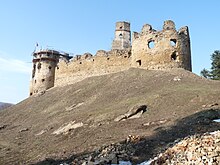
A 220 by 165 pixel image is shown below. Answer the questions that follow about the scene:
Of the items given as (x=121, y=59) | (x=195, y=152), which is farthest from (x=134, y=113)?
(x=121, y=59)

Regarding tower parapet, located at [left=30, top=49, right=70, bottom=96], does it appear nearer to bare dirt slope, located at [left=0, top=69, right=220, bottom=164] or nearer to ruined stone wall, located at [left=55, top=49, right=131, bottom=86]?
ruined stone wall, located at [left=55, top=49, right=131, bottom=86]

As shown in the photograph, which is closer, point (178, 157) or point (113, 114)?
point (178, 157)

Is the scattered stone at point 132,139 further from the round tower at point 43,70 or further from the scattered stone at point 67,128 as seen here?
the round tower at point 43,70

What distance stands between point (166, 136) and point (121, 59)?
19254 mm

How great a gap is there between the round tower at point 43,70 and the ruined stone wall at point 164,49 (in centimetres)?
1397

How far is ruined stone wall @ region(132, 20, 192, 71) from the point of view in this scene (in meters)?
25.6

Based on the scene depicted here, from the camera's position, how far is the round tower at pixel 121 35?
46.8 m

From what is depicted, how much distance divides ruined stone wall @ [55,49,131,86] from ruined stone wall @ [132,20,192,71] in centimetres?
278

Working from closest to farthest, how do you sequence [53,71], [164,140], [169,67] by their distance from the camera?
[164,140] < [169,67] < [53,71]

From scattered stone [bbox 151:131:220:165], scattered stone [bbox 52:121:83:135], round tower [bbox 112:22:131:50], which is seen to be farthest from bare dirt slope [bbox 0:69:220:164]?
round tower [bbox 112:22:131:50]

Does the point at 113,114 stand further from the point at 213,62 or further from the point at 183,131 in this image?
the point at 213,62

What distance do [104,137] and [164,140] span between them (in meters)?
2.98

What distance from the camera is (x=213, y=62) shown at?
34688 mm

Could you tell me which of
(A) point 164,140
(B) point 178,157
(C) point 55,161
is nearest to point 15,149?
(C) point 55,161
